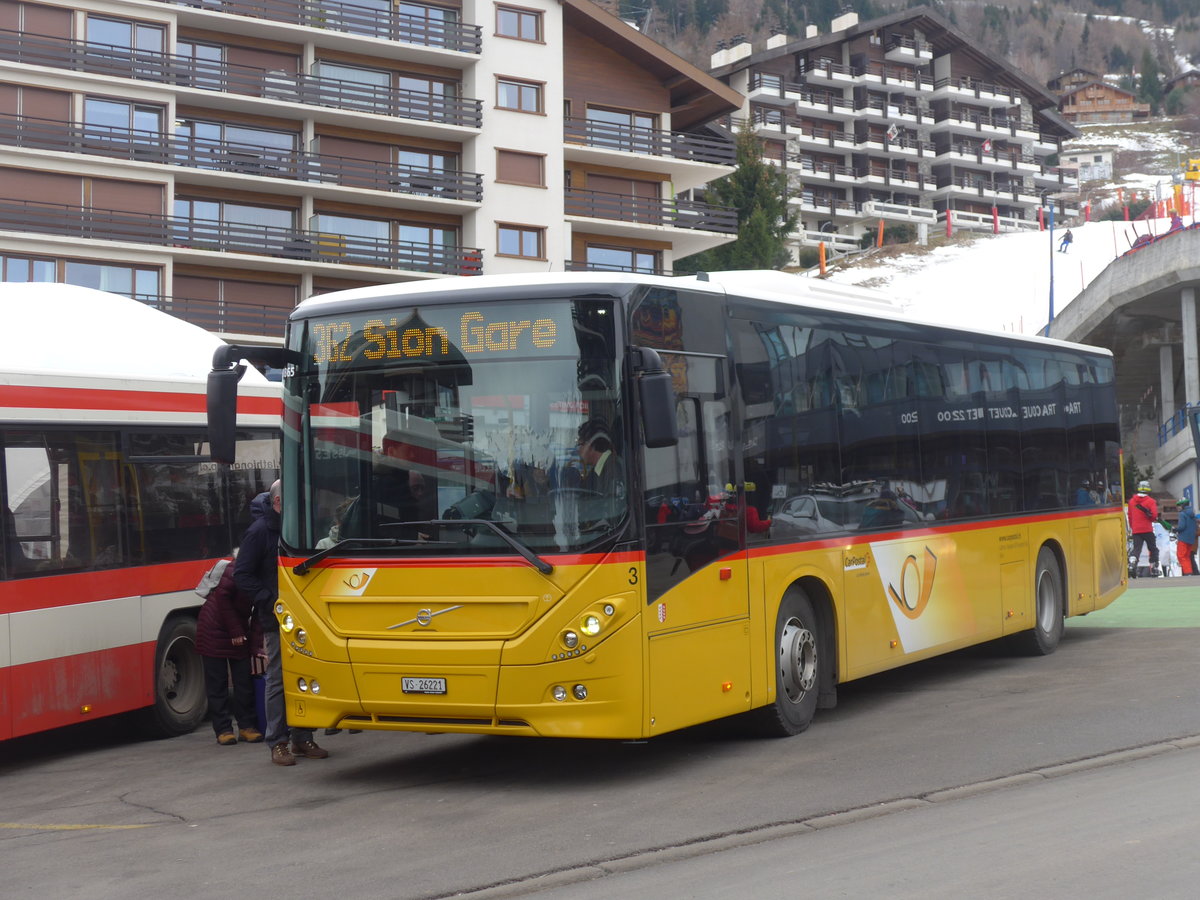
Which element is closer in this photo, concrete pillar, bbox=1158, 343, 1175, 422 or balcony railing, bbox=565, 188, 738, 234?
balcony railing, bbox=565, 188, 738, 234

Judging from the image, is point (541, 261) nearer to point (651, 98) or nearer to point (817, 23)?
point (651, 98)

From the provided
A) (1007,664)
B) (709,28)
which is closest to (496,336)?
(1007,664)

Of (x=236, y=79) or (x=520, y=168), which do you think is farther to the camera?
(x=520, y=168)

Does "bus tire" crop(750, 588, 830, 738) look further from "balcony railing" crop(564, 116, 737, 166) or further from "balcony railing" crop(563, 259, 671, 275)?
"balcony railing" crop(564, 116, 737, 166)

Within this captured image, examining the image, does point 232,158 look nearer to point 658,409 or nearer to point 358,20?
point 358,20

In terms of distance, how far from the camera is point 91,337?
11.8 metres

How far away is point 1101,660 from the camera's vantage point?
47.2ft

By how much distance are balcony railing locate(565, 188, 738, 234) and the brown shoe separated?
4046cm

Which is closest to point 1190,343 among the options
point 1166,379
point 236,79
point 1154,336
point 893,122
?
point 1154,336

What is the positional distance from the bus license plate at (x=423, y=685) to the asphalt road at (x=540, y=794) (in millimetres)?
629

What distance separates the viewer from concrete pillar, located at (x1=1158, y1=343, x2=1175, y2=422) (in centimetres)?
5222

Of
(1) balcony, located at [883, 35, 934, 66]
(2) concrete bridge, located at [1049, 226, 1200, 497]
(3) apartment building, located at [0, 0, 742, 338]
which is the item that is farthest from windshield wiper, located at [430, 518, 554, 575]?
(1) balcony, located at [883, 35, 934, 66]

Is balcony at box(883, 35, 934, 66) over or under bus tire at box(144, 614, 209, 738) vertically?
over

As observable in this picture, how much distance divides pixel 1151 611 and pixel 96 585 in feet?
47.0
